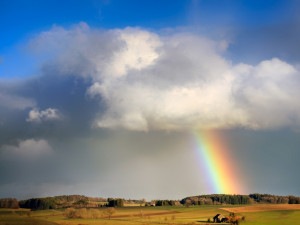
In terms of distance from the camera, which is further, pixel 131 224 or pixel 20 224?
pixel 131 224

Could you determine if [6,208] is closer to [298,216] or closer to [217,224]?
[217,224]

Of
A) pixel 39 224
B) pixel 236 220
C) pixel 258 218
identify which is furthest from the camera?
pixel 258 218

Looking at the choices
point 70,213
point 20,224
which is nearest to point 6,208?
point 70,213

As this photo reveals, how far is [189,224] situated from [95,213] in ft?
225

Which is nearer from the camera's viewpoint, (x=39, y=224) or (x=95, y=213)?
(x=39, y=224)

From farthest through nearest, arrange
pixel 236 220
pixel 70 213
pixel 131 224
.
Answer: pixel 70 213
pixel 236 220
pixel 131 224

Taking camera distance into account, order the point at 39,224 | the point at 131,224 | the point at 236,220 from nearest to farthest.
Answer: the point at 39,224 → the point at 131,224 → the point at 236,220

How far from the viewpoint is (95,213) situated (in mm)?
166000

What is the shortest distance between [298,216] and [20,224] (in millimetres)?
116270

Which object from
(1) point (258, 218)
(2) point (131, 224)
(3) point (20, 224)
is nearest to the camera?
(3) point (20, 224)

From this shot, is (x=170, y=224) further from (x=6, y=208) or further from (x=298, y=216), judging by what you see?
(x=6, y=208)

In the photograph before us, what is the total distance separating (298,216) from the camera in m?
137

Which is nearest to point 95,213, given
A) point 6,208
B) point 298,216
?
point 6,208

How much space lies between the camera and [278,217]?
13588 cm
